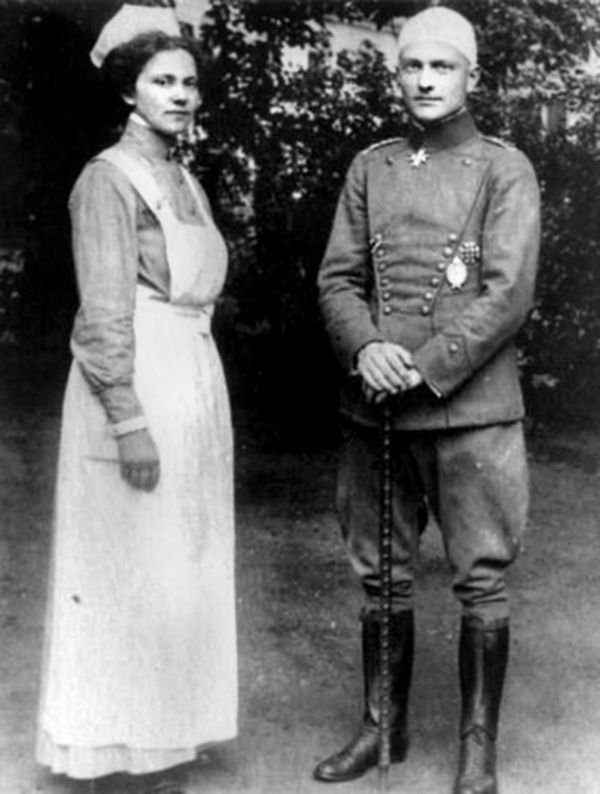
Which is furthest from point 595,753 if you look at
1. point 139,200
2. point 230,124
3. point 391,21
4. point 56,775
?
point 230,124

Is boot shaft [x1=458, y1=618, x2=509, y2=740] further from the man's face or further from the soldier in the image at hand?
the man's face

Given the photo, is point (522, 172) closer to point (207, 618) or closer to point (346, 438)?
point (346, 438)

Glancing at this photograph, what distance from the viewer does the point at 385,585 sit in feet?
13.0

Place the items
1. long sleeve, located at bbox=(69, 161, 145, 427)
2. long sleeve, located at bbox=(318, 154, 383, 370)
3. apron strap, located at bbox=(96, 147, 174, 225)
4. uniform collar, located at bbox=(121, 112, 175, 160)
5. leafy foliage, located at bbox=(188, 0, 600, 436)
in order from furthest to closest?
1. leafy foliage, located at bbox=(188, 0, 600, 436)
2. long sleeve, located at bbox=(318, 154, 383, 370)
3. uniform collar, located at bbox=(121, 112, 175, 160)
4. apron strap, located at bbox=(96, 147, 174, 225)
5. long sleeve, located at bbox=(69, 161, 145, 427)

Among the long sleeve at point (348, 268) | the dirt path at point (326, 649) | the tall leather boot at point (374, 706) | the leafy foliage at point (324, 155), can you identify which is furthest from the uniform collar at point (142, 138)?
the leafy foliage at point (324, 155)

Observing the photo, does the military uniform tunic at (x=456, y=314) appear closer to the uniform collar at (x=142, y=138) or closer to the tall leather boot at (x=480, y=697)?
the tall leather boot at (x=480, y=697)

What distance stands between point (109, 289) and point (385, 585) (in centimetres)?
109

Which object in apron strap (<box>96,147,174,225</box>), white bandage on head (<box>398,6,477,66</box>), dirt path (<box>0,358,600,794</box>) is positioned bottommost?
dirt path (<box>0,358,600,794</box>)

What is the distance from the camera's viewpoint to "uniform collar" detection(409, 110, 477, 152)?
3875 mm

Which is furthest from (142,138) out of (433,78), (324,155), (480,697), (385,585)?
(324,155)

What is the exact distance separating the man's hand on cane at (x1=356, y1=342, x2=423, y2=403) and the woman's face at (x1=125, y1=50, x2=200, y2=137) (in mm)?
805

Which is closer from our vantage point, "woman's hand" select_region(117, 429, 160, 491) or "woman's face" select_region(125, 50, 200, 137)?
"woman's hand" select_region(117, 429, 160, 491)

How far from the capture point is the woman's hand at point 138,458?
3674 millimetres

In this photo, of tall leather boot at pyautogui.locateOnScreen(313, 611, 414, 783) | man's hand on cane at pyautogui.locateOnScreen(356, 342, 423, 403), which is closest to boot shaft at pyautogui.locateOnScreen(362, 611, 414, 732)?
tall leather boot at pyautogui.locateOnScreen(313, 611, 414, 783)
